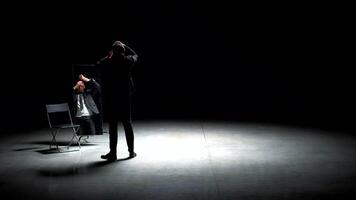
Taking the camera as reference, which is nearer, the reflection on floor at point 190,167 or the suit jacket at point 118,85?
the reflection on floor at point 190,167

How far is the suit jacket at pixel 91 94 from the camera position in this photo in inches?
259

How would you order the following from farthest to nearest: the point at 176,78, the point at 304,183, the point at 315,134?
the point at 176,78 → the point at 315,134 → the point at 304,183

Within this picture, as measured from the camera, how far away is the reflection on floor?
4.20 meters

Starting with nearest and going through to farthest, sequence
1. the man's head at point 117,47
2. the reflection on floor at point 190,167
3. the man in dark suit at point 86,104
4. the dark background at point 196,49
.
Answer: the reflection on floor at point 190,167, the man's head at point 117,47, the man in dark suit at point 86,104, the dark background at point 196,49

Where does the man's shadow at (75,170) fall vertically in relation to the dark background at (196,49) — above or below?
below

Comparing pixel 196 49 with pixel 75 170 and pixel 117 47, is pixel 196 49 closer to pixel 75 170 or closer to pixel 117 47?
pixel 117 47

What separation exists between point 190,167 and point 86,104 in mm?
2215

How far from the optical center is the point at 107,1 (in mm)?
11656

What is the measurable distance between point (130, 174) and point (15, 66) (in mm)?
8223

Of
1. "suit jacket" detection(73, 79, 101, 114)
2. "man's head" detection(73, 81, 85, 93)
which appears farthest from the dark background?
"man's head" detection(73, 81, 85, 93)

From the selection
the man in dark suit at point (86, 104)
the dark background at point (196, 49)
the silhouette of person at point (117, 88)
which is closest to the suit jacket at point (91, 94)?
the man in dark suit at point (86, 104)

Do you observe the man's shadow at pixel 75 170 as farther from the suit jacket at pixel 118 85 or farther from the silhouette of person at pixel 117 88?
the suit jacket at pixel 118 85

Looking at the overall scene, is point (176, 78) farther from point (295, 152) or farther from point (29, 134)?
point (295, 152)

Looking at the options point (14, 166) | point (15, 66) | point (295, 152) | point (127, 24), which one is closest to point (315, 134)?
point (295, 152)
